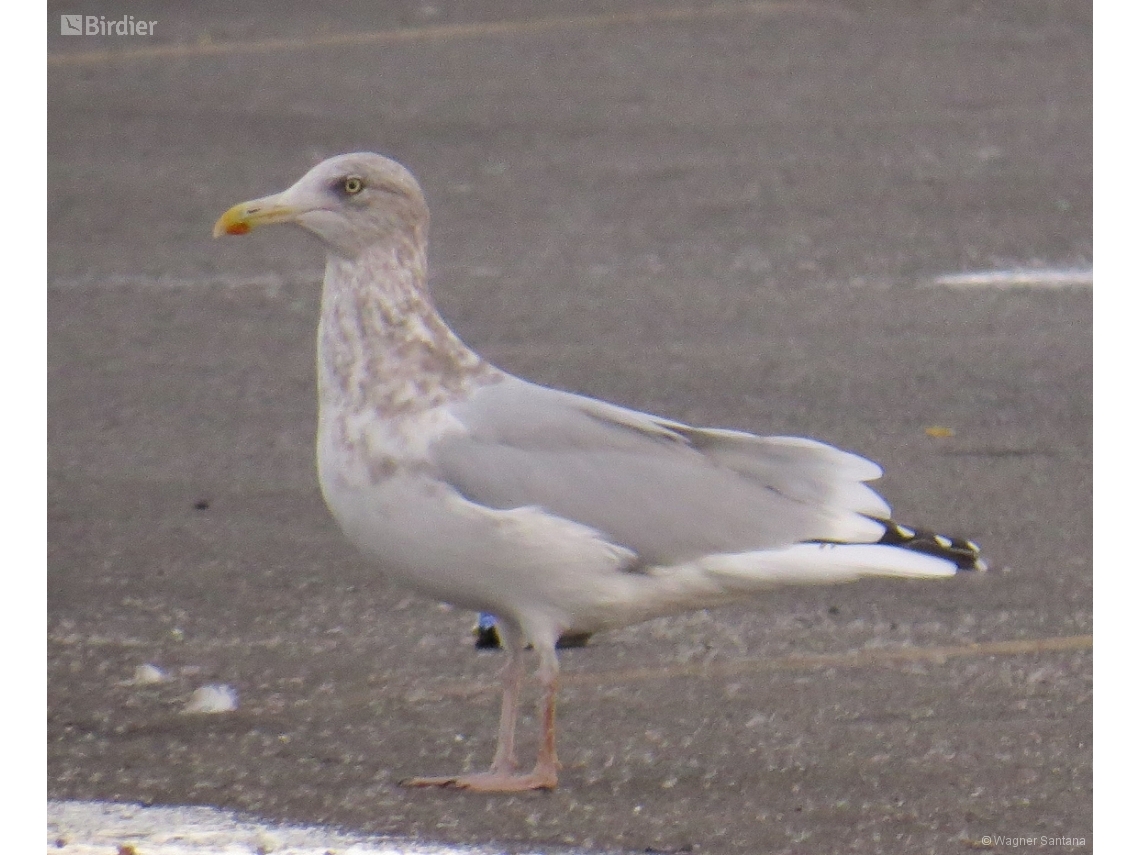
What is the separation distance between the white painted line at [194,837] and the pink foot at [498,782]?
0.36 metres

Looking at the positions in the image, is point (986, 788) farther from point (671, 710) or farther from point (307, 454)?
point (307, 454)

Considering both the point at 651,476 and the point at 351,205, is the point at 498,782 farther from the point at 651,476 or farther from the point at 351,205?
the point at 351,205

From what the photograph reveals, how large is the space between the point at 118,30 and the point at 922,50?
616 cm

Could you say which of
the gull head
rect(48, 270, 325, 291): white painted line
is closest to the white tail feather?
the gull head

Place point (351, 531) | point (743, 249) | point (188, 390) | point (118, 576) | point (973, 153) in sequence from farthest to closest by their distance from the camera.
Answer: point (973, 153)
point (743, 249)
point (188, 390)
point (118, 576)
point (351, 531)

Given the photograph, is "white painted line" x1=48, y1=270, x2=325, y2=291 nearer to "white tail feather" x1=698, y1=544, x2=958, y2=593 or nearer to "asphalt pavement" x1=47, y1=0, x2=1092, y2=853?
"asphalt pavement" x1=47, y1=0, x2=1092, y2=853

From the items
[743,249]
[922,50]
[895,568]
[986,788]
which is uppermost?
[922,50]

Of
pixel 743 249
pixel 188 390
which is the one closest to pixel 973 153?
pixel 743 249

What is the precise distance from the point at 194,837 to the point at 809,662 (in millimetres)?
2101

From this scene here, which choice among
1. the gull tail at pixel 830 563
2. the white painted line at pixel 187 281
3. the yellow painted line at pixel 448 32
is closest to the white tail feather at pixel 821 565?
the gull tail at pixel 830 563

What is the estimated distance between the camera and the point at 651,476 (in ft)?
17.7

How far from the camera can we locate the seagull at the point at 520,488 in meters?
5.13

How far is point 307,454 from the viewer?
8.60 m

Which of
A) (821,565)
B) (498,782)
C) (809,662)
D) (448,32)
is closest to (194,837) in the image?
(498,782)
